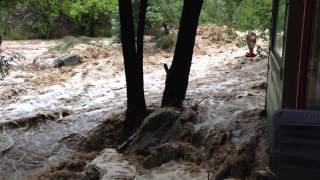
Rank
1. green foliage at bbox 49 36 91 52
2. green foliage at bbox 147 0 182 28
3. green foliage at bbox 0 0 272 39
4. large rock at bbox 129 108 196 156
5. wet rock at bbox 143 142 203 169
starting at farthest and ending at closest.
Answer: green foliage at bbox 49 36 91 52, green foliage at bbox 147 0 182 28, green foliage at bbox 0 0 272 39, large rock at bbox 129 108 196 156, wet rock at bbox 143 142 203 169

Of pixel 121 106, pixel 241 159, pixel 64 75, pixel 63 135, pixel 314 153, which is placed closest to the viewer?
pixel 314 153

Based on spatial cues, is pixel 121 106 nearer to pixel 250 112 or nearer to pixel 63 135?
pixel 63 135

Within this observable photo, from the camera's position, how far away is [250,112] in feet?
29.3

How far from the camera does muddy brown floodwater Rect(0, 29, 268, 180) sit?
8.73 m

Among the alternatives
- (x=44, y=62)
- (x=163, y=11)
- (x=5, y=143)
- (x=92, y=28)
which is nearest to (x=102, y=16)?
(x=92, y=28)

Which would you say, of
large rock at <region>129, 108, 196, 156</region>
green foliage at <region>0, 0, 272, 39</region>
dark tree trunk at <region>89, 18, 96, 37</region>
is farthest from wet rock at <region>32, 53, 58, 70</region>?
large rock at <region>129, 108, 196, 156</region>

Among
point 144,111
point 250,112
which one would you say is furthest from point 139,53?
point 250,112

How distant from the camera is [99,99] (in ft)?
51.1

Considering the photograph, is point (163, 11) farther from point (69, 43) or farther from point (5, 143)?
point (5, 143)

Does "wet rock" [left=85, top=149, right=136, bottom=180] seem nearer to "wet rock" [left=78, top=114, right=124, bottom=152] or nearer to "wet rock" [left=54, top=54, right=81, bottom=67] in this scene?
"wet rock" [left=78, top=114, right=124, bottom=152]

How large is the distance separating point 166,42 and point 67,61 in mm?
4067

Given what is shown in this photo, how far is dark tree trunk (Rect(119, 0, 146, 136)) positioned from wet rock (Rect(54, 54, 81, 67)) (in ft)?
38.0

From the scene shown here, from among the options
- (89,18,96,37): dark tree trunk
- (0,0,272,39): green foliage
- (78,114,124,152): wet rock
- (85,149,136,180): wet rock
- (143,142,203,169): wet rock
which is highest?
(0,0,272,39): green foliage

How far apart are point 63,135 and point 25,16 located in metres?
18.9
